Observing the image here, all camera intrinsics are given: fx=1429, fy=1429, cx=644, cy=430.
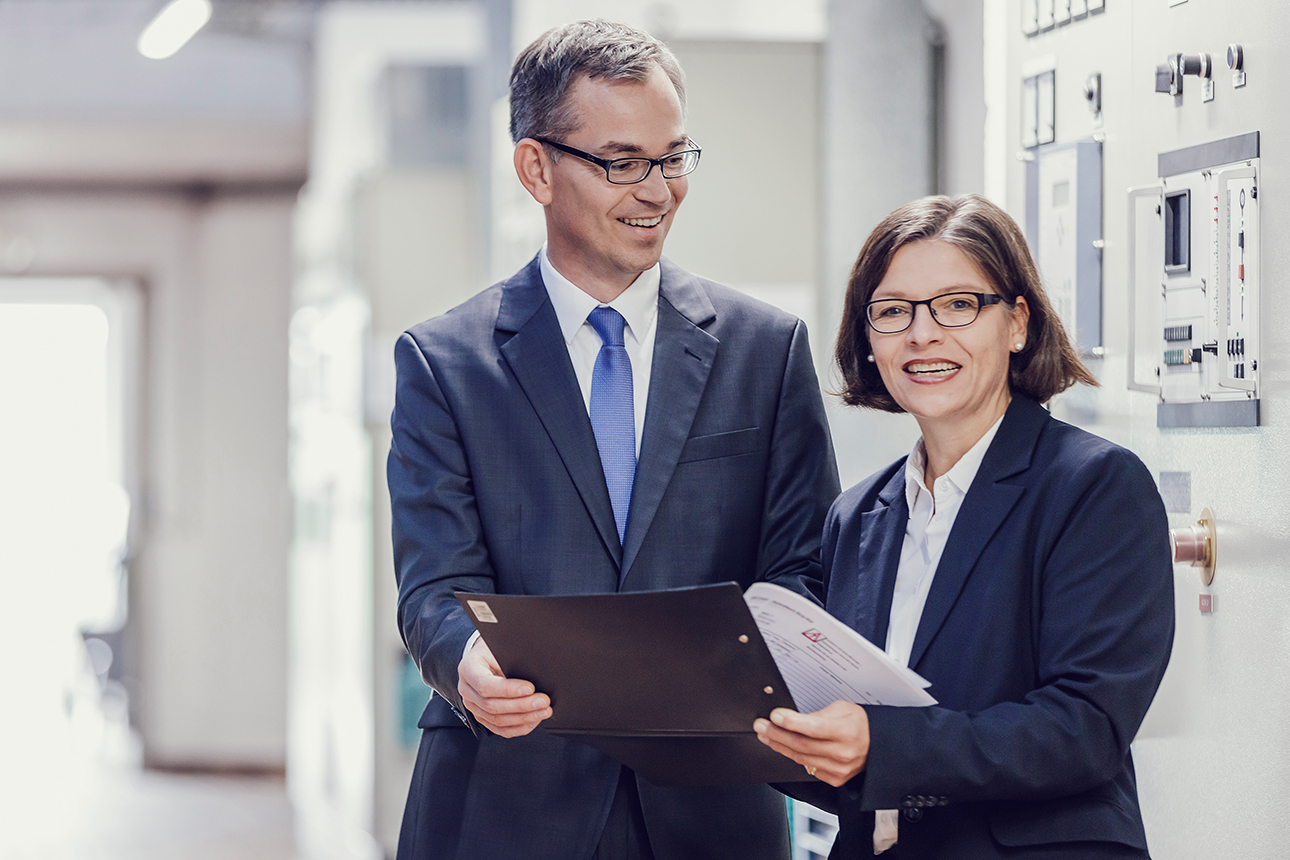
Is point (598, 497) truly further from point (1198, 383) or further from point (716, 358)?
point (1198, 383)

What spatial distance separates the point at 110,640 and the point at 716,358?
7324 millimetres

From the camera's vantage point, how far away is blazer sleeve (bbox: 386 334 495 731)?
1636 millimetres

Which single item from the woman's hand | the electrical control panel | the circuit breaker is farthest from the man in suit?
the electrical control panel

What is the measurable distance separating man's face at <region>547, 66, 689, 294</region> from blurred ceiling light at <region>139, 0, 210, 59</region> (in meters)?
4.96

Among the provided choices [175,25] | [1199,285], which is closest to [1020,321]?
[1199,285]

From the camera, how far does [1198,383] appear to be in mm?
2166

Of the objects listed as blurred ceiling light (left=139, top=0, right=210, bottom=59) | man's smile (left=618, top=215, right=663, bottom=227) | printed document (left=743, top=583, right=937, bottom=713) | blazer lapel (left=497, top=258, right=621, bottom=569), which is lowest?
printed document (left=743, top=583, right=937, bottom=713)

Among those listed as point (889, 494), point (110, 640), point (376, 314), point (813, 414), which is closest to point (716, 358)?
point (813, 414)

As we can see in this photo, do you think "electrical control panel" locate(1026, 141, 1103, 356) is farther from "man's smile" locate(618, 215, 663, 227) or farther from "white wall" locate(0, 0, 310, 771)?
"white wall" locate(0, 0, 310, 771)

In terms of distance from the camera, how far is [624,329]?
1773mm

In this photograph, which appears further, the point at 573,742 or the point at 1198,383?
the point at 1198,383

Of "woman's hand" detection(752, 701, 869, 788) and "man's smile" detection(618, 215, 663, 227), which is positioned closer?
"woman's hand" detection(752, 701, 869, 788)

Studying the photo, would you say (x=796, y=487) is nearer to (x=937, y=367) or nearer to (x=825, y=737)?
(x=937, y=367)

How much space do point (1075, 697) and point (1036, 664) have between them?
2.8 inches
